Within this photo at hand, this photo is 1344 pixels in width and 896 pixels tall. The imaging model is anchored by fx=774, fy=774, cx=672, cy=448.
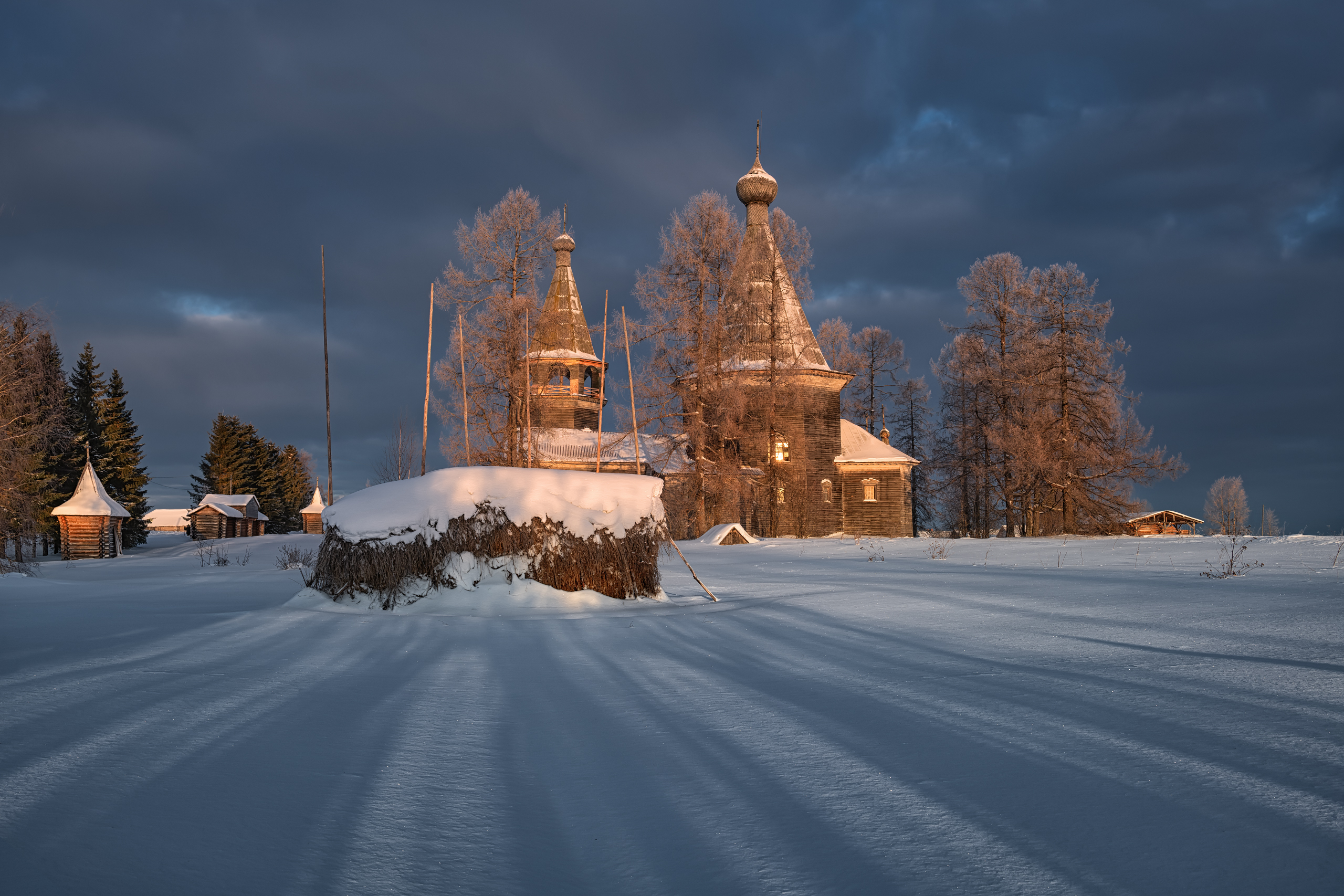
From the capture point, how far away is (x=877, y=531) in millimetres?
33000

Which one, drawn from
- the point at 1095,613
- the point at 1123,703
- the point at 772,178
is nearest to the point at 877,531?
the point at 772,178

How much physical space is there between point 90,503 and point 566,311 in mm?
19582

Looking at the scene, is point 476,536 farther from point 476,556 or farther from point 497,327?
point 497,327

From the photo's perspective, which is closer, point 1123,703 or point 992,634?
point 1123,703

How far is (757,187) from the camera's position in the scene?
32.0 meters

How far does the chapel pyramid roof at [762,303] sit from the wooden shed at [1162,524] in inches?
499

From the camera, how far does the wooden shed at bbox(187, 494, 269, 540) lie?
45.6 metres

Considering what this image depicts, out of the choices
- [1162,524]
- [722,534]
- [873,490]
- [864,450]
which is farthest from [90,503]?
[1162,524]

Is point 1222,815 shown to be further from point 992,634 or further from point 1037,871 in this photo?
point 992,634

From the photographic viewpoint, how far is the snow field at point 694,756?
6.53 ft

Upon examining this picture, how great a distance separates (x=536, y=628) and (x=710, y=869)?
4.54 meters

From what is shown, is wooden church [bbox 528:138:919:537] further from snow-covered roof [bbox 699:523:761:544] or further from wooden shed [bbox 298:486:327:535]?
wooden shed [bbox 298:486:327:535]

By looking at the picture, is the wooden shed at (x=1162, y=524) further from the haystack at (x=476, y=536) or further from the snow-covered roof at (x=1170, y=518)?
the haystack at (x=476, y=536)

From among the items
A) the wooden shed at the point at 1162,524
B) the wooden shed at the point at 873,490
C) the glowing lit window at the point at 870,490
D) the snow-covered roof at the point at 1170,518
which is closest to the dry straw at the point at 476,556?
the wooden shed at the point at 1162,524
